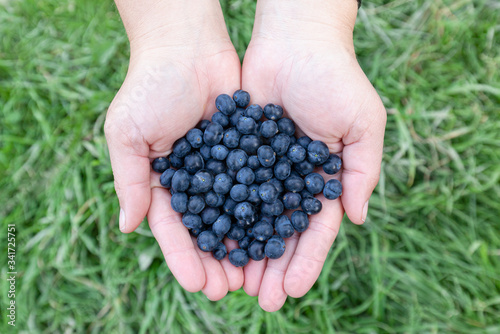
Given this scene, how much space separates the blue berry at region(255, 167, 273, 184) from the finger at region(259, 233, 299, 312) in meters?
0.49

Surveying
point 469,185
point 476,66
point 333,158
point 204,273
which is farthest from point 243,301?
point 476,66

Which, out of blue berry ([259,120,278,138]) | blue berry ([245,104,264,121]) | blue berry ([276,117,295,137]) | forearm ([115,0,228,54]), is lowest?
blue berry ([276,117,295,137])

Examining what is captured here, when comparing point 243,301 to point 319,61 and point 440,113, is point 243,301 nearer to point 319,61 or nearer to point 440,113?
point 319,61

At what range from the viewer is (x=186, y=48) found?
9.25 feet

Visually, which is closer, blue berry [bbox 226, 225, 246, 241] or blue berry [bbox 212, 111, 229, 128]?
blue berry [bbox 226, 225, 246, 241]

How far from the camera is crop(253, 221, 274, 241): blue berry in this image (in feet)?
8.20

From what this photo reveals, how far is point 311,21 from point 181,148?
50.3 inches

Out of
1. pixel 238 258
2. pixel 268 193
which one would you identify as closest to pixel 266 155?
pixel 268 193

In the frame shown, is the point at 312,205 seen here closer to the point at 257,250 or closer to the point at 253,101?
the point at 257,250

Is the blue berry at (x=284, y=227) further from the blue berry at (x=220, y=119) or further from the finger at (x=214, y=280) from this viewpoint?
the blue berry at (x=220, y=119)

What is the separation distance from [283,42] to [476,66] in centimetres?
196

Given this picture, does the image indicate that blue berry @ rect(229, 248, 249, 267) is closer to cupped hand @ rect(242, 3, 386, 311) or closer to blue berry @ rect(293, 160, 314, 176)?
cupped hand @ rect(242, 3, 386, 311)

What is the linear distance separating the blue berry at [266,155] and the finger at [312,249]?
15.7 inches

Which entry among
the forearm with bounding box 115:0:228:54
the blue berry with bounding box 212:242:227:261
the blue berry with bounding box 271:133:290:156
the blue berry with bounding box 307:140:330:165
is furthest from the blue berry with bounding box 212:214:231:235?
the forearm with bounding box 115:0:228:54
